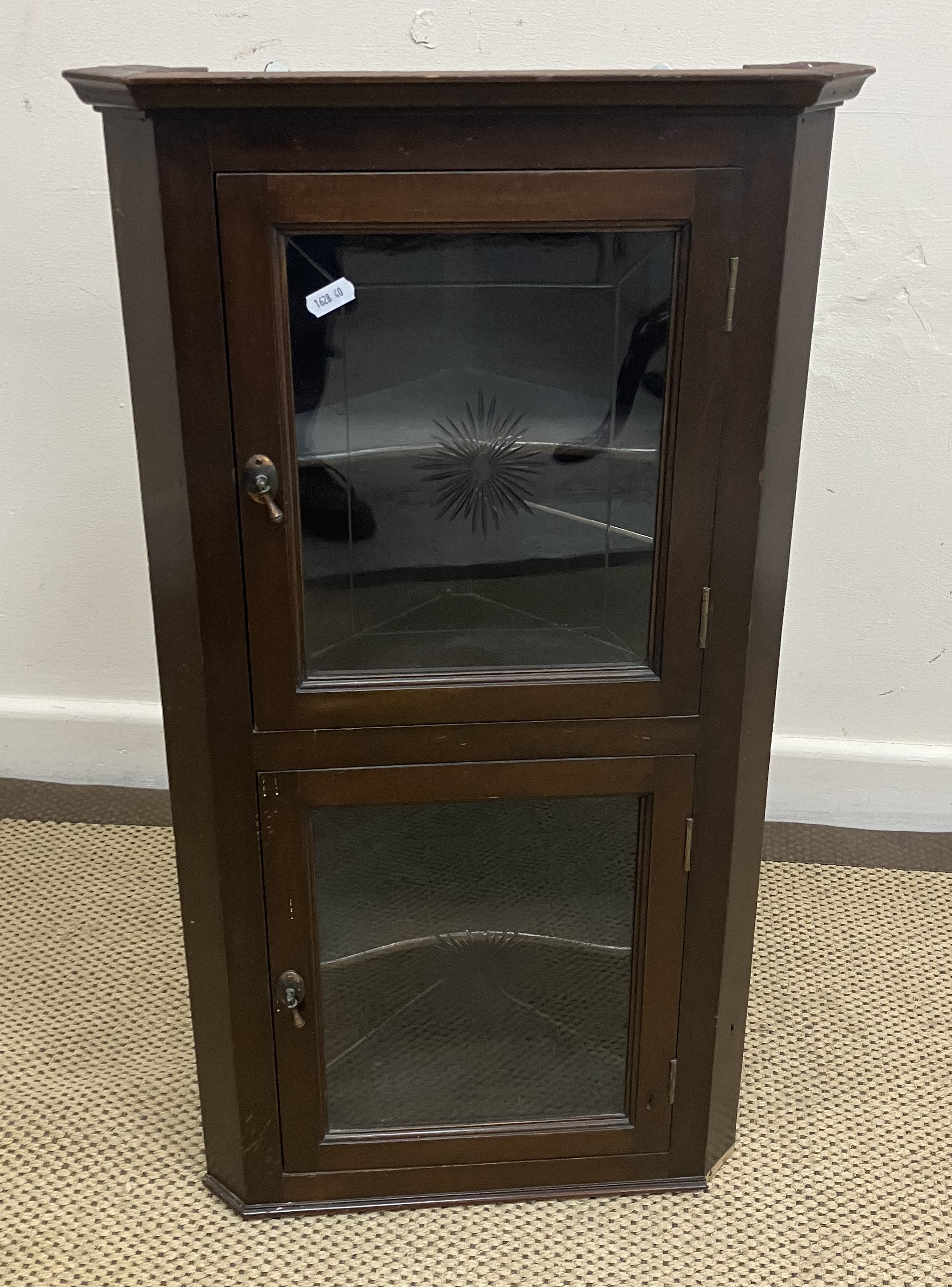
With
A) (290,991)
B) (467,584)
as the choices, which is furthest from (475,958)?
(467,584)

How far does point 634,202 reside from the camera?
79 centimetres

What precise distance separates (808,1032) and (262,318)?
0.97m

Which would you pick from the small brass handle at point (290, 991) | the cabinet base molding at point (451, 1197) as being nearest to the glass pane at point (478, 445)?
the small brass handle at point (290, 991)

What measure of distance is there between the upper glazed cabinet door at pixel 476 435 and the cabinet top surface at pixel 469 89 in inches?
1.8

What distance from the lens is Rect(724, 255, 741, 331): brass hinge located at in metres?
0.81

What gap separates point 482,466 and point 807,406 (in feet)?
2.26

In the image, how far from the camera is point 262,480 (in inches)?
33.2

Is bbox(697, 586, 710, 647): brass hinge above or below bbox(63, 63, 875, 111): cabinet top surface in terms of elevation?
below

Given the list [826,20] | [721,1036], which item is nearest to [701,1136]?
[721,1036]

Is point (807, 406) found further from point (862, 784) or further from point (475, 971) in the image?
point (475, 971)

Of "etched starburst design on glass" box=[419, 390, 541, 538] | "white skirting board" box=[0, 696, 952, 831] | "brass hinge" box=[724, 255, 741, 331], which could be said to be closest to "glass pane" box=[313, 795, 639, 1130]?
"etched starburst design on glass" box=[419, 390, 541, 538]

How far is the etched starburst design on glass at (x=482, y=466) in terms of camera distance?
0.89 meters

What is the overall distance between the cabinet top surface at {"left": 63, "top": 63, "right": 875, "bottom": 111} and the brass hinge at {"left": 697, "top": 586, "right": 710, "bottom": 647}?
333 mm

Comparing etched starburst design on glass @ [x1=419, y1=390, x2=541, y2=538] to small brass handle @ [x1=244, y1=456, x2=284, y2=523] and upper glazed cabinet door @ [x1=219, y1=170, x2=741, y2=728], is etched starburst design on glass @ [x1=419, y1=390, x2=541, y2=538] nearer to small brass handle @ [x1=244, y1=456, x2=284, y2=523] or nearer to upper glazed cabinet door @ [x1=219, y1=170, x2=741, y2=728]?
upper glazed cabinet door @ [x1=219, y1=170, x2=741, y2=728]
